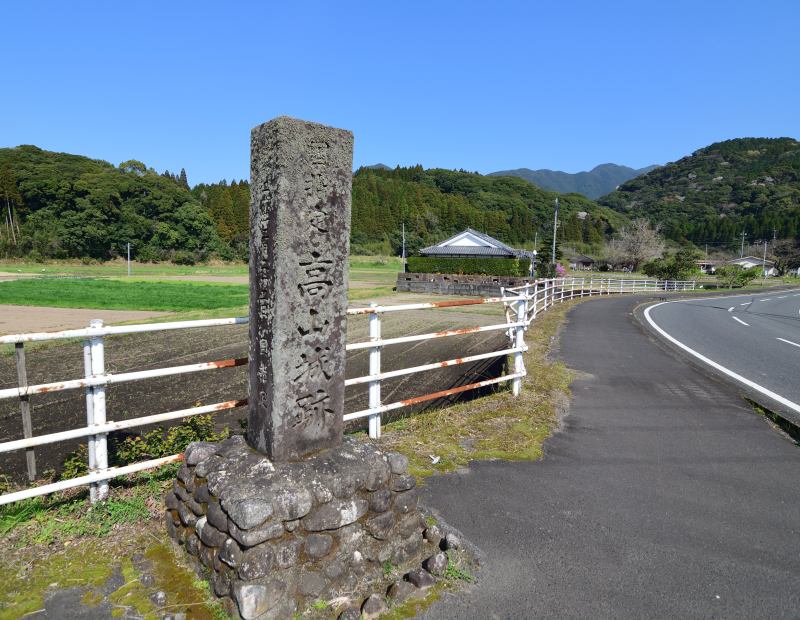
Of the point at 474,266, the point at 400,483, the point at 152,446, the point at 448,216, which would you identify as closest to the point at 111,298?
the point at 474,266

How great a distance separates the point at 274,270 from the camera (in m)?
2.85

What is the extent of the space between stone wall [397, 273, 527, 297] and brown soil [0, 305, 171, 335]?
1774 cm

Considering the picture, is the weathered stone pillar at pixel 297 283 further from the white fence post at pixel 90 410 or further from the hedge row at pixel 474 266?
Answer: the hedge row at pixel 474 266

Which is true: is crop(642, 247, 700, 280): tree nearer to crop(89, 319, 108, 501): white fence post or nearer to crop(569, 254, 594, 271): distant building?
crop(569, 254, 594, 271): distant building

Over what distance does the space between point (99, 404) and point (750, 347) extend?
1270cm

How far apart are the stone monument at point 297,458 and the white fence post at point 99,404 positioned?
56 cm

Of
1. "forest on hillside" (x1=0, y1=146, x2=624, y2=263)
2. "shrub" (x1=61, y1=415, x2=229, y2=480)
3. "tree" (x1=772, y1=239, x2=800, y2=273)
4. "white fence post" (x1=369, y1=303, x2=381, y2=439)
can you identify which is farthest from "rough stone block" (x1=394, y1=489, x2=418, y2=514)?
"tree" (x1=772, y1=239, x2=800, y2=273)

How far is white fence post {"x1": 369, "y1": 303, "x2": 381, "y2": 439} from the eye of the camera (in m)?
4.52

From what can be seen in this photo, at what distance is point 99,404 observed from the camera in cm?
318

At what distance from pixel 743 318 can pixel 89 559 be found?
2120cm

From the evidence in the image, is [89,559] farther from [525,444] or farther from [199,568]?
[525,444]

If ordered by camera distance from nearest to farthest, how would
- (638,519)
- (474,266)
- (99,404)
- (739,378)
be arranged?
(99,404) < (638,519) < (739,378) < (474,266)

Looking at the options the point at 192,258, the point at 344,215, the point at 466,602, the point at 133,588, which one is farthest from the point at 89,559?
the point at 192,258

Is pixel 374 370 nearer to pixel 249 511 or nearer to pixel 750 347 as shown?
pixel 249 511
